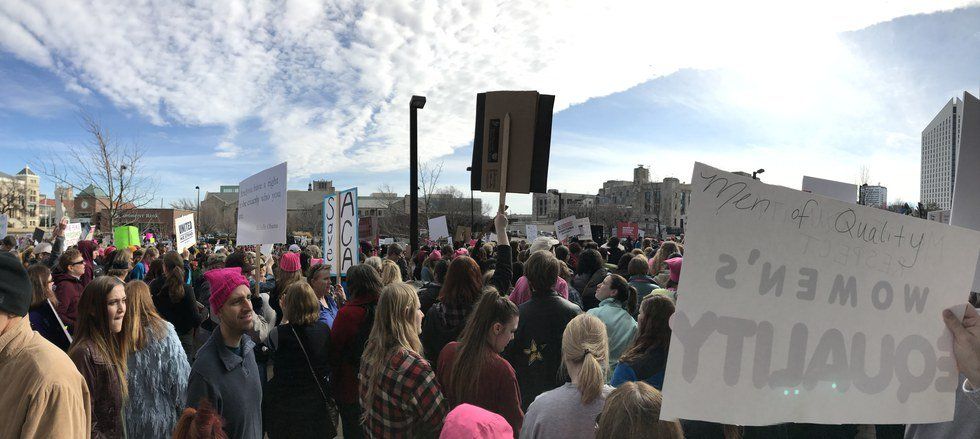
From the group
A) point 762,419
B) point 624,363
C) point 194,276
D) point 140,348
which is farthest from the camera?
point 194,276

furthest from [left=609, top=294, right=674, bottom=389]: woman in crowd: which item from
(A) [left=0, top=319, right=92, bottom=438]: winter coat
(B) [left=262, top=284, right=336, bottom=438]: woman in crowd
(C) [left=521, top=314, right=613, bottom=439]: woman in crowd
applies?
(A) [left=0, top=319, right=92, bottom=438]: winter coat

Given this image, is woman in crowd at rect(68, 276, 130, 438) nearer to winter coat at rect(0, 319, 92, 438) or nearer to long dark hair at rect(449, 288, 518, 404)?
winter coat at rect(0, 319, 92, 438)

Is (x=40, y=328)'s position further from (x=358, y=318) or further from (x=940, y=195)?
(x=940, y=195)

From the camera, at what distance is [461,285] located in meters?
4.49

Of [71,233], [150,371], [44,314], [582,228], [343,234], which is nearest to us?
[150,371]

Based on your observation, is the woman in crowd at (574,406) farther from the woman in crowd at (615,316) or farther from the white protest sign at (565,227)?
the white protest sign at (565,227)

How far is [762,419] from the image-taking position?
1.80m

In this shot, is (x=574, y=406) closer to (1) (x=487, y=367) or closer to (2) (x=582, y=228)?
(1) (x=487, y=367)

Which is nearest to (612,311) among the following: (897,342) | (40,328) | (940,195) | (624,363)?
(624,363)

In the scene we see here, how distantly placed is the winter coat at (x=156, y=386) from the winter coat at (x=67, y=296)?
329cm

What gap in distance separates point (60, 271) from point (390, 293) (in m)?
6.23

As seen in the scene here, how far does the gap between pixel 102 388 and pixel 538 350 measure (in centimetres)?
301

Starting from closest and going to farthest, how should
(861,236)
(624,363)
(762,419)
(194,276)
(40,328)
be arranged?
(762,419)
(861,236)
(624,363)
(40,328)
(194,276)

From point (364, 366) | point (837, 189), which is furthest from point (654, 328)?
point (837, 189)
